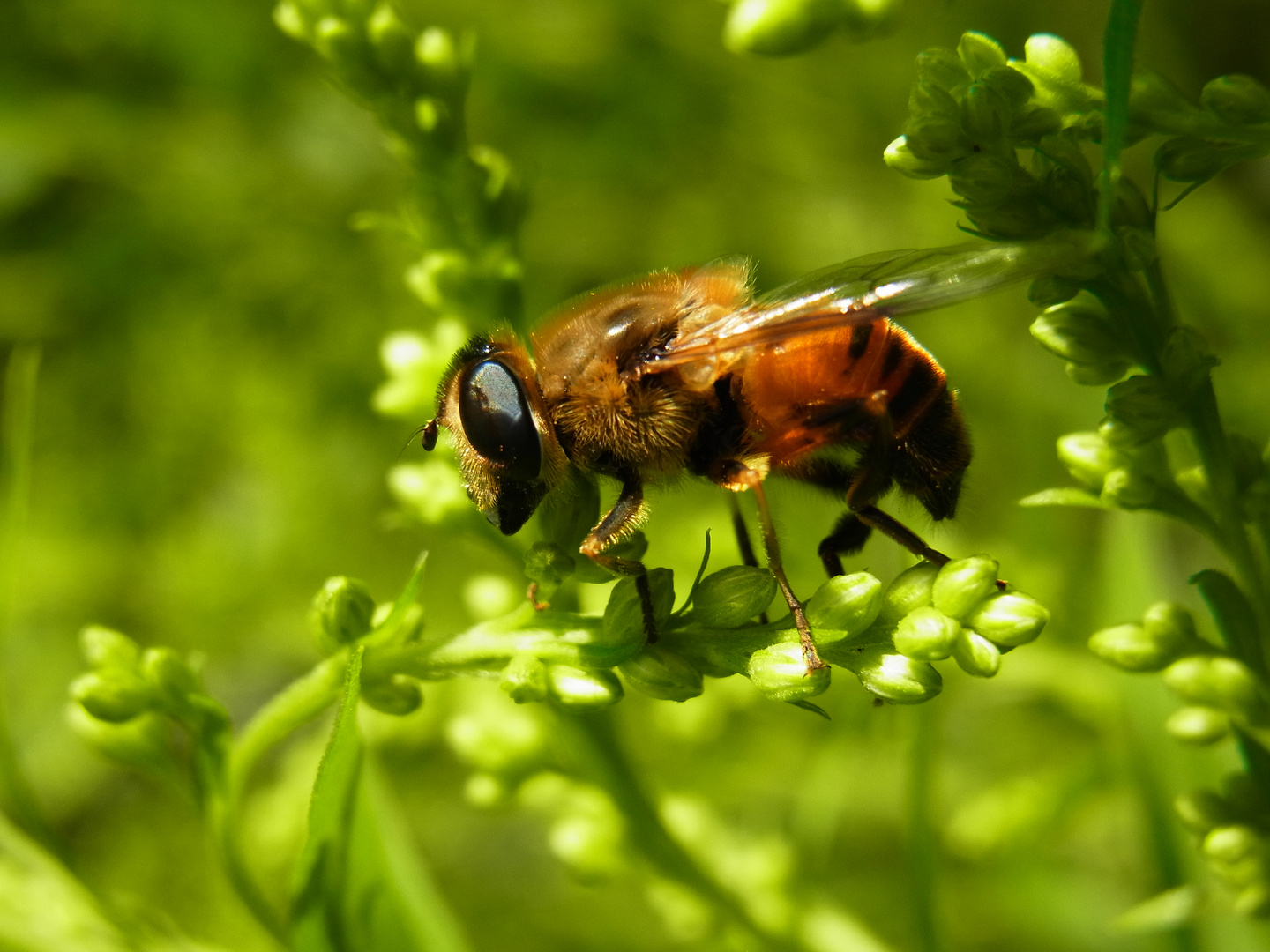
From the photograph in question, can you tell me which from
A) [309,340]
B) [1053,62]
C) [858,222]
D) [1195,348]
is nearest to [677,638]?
[1195,348]

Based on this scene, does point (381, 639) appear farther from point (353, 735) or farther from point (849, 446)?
point (849, 446)

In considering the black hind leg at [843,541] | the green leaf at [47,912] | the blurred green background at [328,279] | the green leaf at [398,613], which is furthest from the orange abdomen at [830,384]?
the blurred green background at [328,279]

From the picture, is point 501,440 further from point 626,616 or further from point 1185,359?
point 1185,359

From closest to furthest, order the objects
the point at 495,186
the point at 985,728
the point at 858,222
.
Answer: the point at 495,186
the point at 985,728
the point at 858,222

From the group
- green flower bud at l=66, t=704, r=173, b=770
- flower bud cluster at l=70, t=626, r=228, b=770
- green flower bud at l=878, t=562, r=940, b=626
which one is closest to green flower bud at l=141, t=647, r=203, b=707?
flower bud cluster at l=70, t=626, r=228, b=770

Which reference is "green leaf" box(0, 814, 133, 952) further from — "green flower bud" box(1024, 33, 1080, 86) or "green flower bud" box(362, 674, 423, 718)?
"green flower bud" box(1024, 33, 1080, 86)

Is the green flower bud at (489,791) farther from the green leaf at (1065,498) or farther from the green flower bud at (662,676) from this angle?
the green leaf at (1065,498)

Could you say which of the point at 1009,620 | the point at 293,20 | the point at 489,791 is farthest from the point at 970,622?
the point at 293,20
